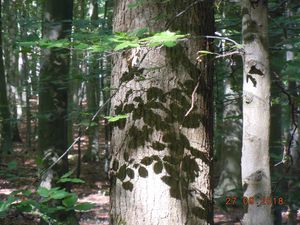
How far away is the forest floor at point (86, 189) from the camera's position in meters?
7.91

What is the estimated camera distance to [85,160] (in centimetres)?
1809

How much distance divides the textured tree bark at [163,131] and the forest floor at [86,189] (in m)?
1.12

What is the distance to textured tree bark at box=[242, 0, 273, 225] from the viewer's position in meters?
2.16

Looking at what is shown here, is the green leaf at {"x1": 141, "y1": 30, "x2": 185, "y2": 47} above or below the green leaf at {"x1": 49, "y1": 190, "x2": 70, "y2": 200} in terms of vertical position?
above

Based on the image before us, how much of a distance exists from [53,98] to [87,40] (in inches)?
192

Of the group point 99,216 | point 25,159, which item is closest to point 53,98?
point 99,216

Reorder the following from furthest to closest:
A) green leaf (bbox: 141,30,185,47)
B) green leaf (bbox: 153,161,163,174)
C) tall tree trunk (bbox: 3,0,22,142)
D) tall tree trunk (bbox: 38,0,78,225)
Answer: tall tree trunk (bbox: 3,0,22,142), tall tree trunk (bbox: 38,0,78,225), green leaf (bbox: 153,161,163,174), green leaf (bbox: 141,30,185,47)

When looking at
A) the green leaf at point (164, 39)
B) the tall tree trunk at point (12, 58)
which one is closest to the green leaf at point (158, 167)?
the green leaf at point (164, 39)

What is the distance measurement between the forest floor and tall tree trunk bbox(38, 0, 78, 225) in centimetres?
50

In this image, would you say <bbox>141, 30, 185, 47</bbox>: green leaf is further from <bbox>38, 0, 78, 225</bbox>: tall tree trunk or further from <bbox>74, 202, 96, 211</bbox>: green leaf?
<bbox>38, 0, 78, 225</bbox>: tall tree trunk

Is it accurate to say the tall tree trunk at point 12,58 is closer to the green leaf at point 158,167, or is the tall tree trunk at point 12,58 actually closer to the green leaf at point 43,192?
the green leaf at point 43,192

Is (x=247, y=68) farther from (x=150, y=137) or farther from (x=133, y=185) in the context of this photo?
(x=133, y=185)

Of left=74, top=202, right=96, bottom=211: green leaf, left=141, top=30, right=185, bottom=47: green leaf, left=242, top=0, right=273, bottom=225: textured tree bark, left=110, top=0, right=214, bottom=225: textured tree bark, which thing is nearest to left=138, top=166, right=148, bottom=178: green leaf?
left=110, top=0, right=214, bottom=225: textured tree bark

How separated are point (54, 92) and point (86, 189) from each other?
640 cm
